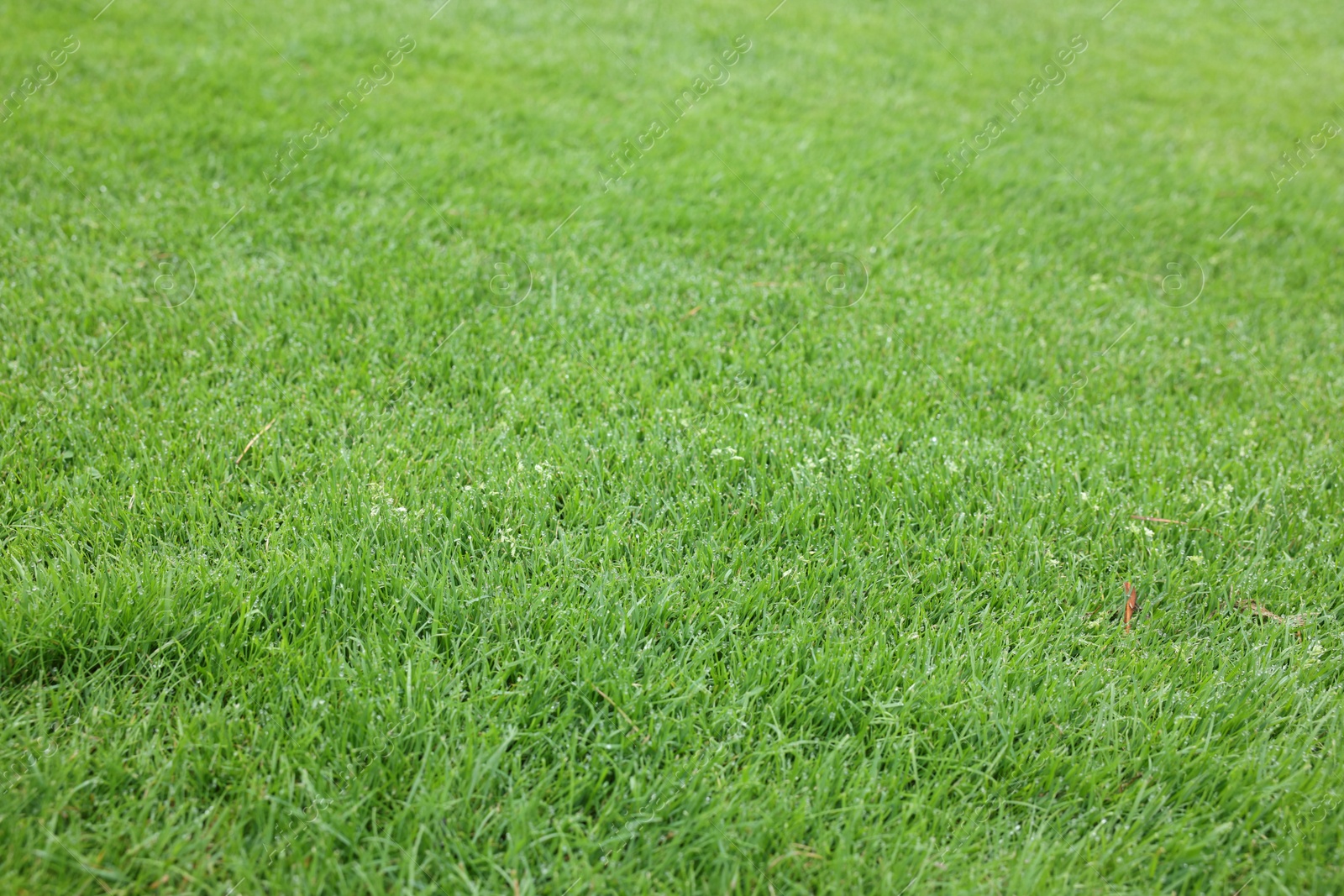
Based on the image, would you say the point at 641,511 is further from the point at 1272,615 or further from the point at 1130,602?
the point at 1272,615

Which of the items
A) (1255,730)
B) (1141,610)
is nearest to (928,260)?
(1141,610)

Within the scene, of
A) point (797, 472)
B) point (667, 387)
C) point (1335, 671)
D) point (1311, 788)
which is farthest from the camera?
point (667, 387)

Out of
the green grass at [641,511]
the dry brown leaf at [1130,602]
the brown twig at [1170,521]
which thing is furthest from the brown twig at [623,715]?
the brown twig at [1170,521]

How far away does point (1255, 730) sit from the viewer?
2.41m

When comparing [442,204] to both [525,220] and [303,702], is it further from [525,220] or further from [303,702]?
[303,702]

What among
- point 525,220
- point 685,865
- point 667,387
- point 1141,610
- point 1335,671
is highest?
point 525,220

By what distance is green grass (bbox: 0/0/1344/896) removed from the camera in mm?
2076

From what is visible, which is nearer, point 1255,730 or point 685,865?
point 685,865

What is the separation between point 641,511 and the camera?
9.96 ft

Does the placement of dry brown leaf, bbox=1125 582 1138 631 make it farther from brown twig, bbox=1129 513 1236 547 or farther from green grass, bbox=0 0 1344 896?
brown twig, bbox=1129 513 1236 547

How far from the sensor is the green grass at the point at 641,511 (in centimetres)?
208

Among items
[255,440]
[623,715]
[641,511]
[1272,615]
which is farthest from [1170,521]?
[255,440]

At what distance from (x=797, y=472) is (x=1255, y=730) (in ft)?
A: 5.24

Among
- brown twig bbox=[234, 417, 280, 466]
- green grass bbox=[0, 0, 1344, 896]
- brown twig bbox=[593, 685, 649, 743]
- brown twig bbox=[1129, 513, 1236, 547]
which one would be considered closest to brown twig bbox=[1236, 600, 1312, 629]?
green grass bbox=[0, 0, 1344, 896]
